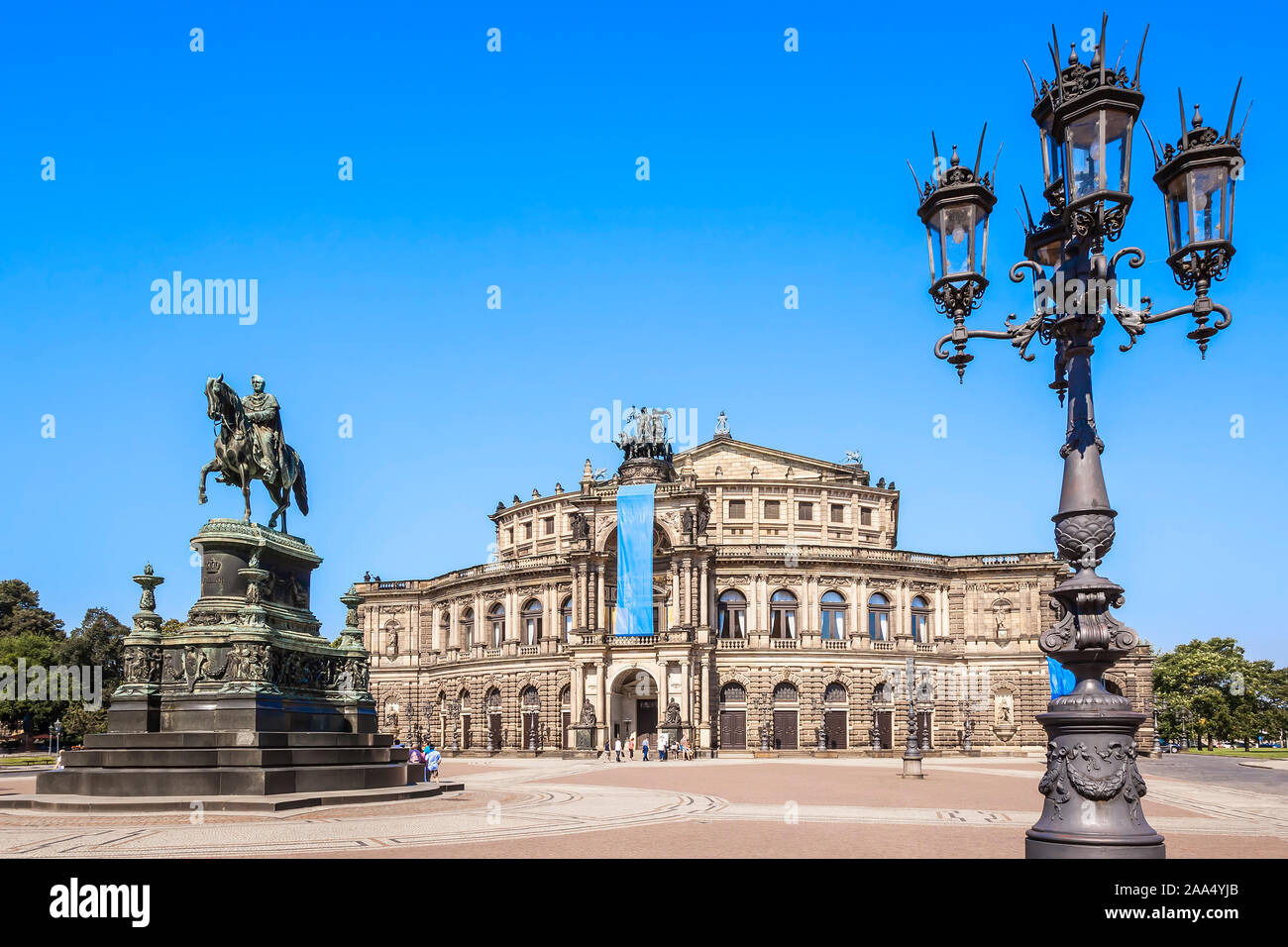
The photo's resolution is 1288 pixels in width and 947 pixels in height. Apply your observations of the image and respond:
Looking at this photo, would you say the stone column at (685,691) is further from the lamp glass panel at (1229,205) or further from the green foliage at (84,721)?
the lamp glass panel at (1229,205)

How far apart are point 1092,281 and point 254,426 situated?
19863 millimetres

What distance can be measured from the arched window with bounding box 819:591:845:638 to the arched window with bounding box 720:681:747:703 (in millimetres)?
7430

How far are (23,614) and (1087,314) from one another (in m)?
98.2

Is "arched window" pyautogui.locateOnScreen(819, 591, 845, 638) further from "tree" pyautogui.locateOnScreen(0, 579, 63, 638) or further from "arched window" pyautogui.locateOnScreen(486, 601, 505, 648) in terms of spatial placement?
"tree" pyautogui.locateOnScreen(0, 579, 63, 638)

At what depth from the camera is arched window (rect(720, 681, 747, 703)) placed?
72312mm

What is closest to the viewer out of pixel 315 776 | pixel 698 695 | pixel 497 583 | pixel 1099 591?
pixel 1099 591

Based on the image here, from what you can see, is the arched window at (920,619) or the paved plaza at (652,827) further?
the arched window at (920,619)

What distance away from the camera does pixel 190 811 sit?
1958 centimetres

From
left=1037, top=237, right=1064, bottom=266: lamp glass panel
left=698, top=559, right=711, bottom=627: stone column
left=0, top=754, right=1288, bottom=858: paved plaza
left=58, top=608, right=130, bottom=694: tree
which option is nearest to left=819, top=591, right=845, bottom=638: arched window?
left=698, top=559, right=711, bottom=627: stone column

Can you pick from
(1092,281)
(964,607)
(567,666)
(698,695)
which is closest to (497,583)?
(567,666)

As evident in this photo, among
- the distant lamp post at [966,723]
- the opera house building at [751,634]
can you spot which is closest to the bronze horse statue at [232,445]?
the opera house building at [751,634]

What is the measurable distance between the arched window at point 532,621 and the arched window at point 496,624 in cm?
241

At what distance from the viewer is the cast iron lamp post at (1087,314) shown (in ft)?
31.9
